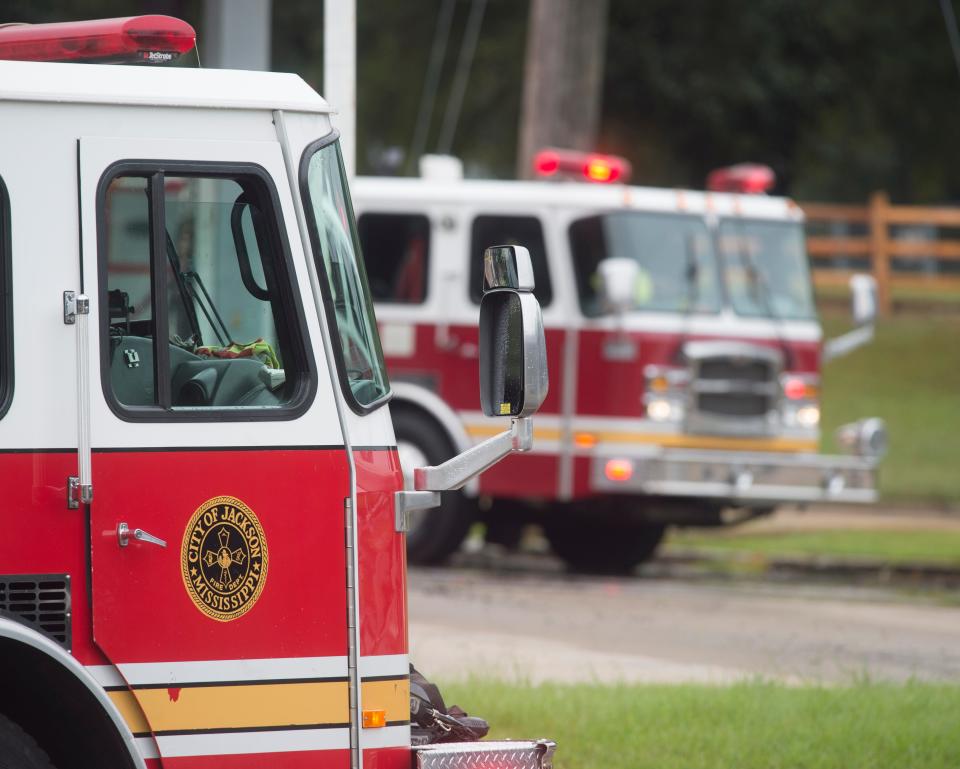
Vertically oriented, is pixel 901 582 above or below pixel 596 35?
below

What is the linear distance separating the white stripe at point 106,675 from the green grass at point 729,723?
279 centimetres

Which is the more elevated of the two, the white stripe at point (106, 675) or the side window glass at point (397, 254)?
the side window glass at point (397, 254)

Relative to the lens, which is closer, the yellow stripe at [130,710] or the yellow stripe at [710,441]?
the yellow stripe at [130,710]

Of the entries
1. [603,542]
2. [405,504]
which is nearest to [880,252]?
[603,542]

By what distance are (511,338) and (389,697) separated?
0.98 m

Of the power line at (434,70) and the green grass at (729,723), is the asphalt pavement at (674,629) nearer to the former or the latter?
the green grass at (729,723)

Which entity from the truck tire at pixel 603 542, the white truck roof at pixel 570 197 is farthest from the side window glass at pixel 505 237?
the truck tire at pixel 603 542

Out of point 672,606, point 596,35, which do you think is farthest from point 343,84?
point 596,35

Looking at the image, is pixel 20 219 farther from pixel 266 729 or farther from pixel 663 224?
pixel 663 224

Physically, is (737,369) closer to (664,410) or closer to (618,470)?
(664,410)

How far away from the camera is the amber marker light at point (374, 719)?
14.4 feet

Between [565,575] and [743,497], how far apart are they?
1798 millimetres

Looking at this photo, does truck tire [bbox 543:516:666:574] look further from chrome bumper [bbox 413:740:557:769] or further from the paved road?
chrome bumper [bbox 413:740:557:769]

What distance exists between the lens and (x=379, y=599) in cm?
440
